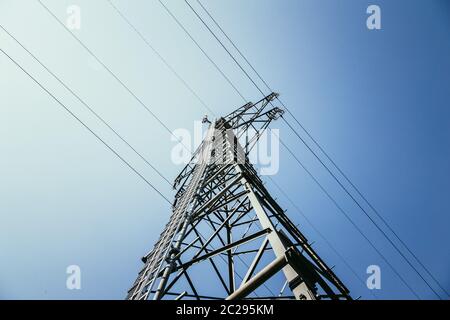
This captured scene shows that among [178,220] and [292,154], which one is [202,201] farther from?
[292,154]

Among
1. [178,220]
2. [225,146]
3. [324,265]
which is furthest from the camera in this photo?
[225,146]

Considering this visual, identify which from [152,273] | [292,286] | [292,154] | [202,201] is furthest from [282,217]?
A: [292,154]

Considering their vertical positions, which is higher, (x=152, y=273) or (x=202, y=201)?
(x=202, y=201)

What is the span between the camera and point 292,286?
376 cm
